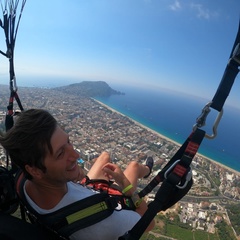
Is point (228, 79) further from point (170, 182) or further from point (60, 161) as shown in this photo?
point (60, 161)

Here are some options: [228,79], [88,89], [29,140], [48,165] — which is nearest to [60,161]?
[48,165]

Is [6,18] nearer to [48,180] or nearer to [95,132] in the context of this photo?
[48,180]

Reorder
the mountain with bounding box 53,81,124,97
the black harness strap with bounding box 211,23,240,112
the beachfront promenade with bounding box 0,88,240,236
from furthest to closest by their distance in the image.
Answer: the mountain with bounding box 53,81,124,97 → the beachfront promenade with bounding box 0,88,240,236 → the black harness strap with bounding box 211,23,240,112

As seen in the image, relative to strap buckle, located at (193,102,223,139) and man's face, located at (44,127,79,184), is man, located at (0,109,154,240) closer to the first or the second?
man's face, located at (44,127,79,184)

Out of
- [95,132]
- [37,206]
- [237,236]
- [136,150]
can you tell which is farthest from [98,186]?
[95,132]

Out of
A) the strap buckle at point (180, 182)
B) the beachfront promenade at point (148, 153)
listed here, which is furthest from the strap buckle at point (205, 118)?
the beachfront promenade at point (148, 153)

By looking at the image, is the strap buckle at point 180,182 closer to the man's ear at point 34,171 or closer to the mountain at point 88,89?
the man's ear at point 34,171

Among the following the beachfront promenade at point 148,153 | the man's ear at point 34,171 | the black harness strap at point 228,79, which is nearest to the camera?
the black harness strap at point 228,79

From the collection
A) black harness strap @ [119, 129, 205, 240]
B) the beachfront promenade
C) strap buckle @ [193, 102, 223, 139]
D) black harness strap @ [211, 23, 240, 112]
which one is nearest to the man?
black harness strap @ [119, 129, 205, 240]
